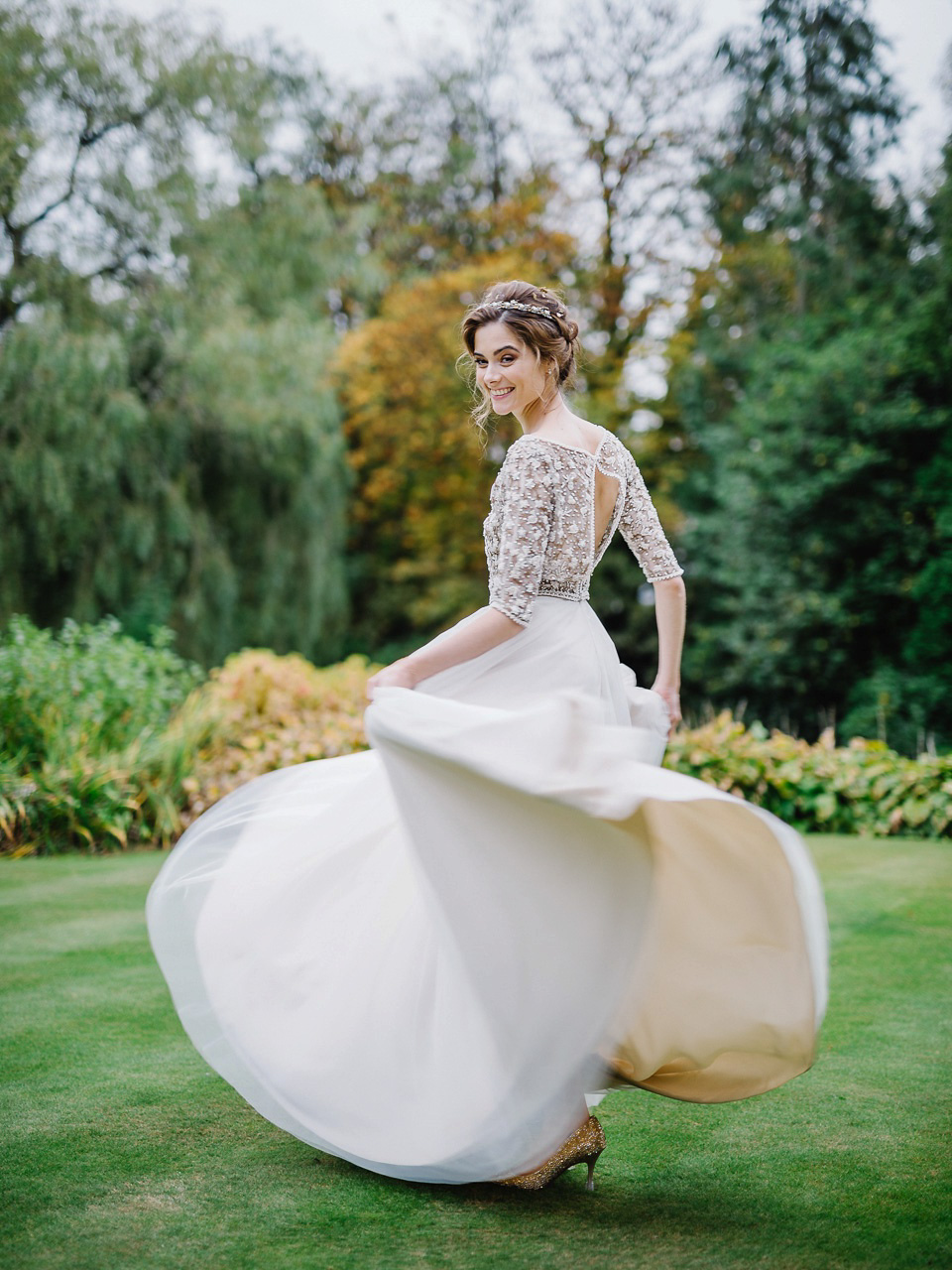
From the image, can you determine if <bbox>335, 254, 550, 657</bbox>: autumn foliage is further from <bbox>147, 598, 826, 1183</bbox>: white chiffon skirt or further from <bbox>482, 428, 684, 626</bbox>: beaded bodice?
<bbox>147, 598, 826, 1183</bbox>: white chiffon skirt

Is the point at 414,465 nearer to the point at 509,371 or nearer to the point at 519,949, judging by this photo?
the point at 509,371

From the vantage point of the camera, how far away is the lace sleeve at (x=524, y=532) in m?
2.53

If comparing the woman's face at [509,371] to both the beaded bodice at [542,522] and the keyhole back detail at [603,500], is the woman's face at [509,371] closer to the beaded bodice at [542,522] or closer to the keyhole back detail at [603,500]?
the beaded bodice at [542,522]

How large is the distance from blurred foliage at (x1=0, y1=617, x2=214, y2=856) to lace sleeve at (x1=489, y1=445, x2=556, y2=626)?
17.3ft

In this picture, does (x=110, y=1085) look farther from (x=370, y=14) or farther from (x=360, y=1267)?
(x=370, y=14)

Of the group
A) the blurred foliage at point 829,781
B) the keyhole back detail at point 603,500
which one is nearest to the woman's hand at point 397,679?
the keyhole back detail at point 603,500

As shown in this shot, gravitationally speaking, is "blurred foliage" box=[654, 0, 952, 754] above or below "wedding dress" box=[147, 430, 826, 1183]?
above

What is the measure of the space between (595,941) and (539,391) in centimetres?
132

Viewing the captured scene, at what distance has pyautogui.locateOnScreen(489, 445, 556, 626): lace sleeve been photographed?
2527mm

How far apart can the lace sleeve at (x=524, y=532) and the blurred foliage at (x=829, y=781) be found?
5.61 m

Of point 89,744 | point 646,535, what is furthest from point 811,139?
point 646,535

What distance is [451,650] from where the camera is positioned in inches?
97.7

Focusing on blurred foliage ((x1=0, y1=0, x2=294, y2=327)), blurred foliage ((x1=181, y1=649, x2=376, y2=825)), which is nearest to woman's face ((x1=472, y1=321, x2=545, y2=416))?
blurred foliage ((x1=181, y1=649, x2=376, y2=825))

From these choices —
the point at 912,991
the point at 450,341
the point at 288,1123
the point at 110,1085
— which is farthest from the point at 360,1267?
the point at 450,341
